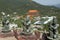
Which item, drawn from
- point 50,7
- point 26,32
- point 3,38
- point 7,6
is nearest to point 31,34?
point 26,32

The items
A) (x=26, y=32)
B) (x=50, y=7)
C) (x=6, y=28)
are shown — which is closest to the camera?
(x=26, y=32)

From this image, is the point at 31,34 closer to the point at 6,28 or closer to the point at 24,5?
the point at 6,28

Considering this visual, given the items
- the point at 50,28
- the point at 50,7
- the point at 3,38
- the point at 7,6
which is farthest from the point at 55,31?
the point at 50,7

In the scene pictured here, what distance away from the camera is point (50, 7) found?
36.4m

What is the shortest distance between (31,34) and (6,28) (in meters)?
1.02

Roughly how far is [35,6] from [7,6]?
625 centimetres

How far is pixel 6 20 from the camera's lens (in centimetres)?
678

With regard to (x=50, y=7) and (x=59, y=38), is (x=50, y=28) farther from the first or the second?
(x=50, y=7)

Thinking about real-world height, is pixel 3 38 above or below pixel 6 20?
below

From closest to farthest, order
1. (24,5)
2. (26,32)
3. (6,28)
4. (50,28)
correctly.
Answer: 1. (50,28)
2. (26,32)
3. (6,28)
4. (24,5)

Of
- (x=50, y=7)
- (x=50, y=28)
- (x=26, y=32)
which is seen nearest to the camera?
(x=50, y=28)

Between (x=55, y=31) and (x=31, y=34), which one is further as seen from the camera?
(x=31, y=34)

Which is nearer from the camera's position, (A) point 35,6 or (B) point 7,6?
(B) point 7,6

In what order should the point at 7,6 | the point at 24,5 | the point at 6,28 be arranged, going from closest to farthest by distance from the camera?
1. the point at 6,28
2. the point at 7,6
3. the point at 24,5
